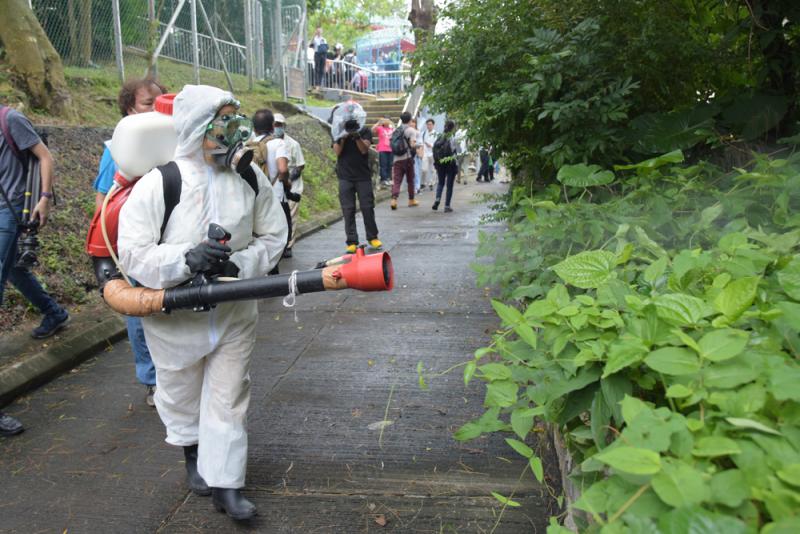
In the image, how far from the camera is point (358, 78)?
88.5 feet

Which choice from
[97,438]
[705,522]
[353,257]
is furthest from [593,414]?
[97,438]

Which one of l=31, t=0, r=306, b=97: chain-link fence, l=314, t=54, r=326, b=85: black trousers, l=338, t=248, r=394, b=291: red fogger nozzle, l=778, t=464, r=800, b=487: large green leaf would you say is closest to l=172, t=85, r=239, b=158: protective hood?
l=338, t=248, r=394, b=291: red fogger nozzle

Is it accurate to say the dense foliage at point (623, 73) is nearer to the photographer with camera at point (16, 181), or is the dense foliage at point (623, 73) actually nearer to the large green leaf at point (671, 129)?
the large green leaf at point (671, 129)

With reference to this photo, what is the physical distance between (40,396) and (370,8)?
3931cm

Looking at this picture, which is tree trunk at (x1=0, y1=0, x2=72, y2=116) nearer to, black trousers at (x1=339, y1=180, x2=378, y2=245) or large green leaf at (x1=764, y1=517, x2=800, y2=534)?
black trousers at (x1=339, y1=180, x2=378, y2=245)

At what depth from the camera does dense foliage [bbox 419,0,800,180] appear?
4855 mm

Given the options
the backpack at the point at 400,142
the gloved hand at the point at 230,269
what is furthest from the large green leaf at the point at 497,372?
the backpack at the point at 400,142

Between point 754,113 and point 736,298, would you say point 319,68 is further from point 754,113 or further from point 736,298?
point 736,298

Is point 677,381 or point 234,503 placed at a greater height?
point 677,381

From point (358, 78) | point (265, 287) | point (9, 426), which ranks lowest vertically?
point (9, 426)

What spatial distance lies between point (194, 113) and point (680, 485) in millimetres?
2410

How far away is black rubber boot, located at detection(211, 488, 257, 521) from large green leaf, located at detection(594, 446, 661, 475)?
2.08m

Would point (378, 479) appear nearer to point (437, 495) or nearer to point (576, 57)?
point (437, 495)

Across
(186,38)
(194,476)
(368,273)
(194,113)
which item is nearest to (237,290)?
(368,273)
